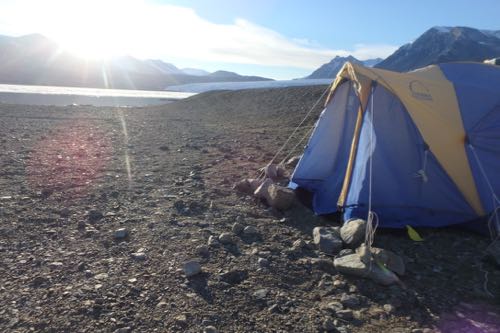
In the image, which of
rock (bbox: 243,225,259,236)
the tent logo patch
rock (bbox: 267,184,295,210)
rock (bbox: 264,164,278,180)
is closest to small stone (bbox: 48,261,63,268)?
rock (bbox: 243,225,259,236)

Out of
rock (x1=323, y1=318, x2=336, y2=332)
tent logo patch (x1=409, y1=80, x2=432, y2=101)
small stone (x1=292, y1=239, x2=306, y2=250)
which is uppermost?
tent logo patch (x1=409, y1=80, x2=432, y2=101)

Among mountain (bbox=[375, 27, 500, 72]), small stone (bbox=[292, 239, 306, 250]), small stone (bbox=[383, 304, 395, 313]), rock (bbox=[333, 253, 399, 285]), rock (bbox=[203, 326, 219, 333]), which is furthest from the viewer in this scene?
mountain (bbox=[375, 27, 500, 72])

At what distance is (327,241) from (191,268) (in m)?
1.70

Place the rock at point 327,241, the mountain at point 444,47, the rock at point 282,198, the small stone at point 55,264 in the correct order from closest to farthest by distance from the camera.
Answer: the small stone at point 55,264
the rock at point 327,241
the rock at point 282,198
the mountain at point 444,47

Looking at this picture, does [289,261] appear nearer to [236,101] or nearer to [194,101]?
[236,101]

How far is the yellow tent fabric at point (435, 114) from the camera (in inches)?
242

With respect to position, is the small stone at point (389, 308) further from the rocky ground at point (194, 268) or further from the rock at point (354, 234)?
the rock at point (354, 234)

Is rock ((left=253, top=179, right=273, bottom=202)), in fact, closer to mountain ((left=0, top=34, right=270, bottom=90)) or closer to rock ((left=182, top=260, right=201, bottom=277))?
rock ((left=182, top=260, right=201, bottom=277))

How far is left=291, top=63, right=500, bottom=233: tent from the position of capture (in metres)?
6.07

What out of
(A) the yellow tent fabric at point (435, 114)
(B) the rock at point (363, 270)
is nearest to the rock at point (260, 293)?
(B) the rock at point (363, 270)

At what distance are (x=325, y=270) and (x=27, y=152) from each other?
967 centimetres

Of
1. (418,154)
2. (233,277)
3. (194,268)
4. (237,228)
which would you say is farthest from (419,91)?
(194,268)

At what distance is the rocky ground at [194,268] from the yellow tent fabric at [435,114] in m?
0.75

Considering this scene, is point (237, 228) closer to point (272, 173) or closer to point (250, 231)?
point (250, 231)
